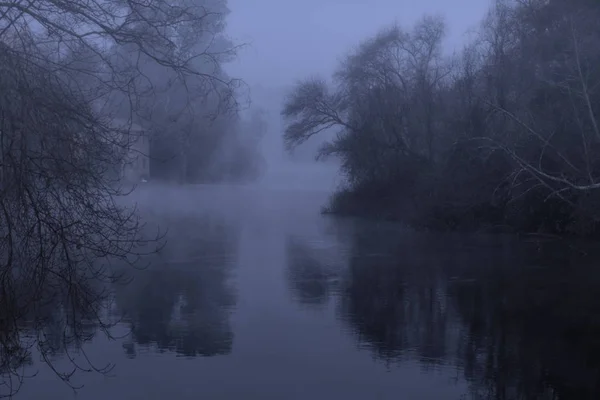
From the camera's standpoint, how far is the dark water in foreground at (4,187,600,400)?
29.8ft

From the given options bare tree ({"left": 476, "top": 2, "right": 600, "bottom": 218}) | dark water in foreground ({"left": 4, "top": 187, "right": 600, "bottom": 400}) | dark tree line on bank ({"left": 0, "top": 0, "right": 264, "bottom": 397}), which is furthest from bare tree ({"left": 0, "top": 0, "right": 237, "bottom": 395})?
bare tree ({"left": 476, "top": 2, "right": 600, "bottom": 218})

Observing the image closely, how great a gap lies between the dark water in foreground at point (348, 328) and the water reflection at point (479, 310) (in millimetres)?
29

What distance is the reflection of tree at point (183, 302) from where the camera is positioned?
1104 cm

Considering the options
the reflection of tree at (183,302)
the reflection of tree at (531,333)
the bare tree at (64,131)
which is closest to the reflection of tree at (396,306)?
the reflection of tree at (531,333)

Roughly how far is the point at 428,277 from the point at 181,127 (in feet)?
26.9

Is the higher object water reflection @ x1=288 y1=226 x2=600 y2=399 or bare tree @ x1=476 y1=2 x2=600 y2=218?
bare tree @ x1=476 y1=2 x2=600 y2=218

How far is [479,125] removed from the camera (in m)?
30.5

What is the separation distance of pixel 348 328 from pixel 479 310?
2760mm

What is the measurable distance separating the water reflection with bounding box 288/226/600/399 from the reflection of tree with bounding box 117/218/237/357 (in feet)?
5.84

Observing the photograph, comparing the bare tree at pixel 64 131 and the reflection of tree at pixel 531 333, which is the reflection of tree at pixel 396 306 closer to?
the reflection of tree at pixel 531 333

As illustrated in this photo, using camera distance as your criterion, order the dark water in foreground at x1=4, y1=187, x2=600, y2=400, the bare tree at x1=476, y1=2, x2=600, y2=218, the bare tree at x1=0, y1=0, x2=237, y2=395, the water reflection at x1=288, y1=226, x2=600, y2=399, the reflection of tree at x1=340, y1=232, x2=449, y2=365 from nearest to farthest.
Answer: the bare tree at x1=0, y1=0, x2=237, y2=395 → the dark water in foreground at x1=4, y1=187, x2=600, y2=400 → the water reflection at x1=288, y1=226, x2=600, y2=399 → the reflection of tree at x1=340, y1=232, x2=449, y2=365 → the bare tree at x1=476, y1=2, x2=600, y2=218

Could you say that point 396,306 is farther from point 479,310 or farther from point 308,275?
point 308,275

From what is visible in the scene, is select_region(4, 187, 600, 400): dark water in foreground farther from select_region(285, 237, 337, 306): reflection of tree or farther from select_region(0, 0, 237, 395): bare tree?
select_region(0, 0, 237, 395): bare tree

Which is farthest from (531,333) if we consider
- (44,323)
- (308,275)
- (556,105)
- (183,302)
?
(556,105)
